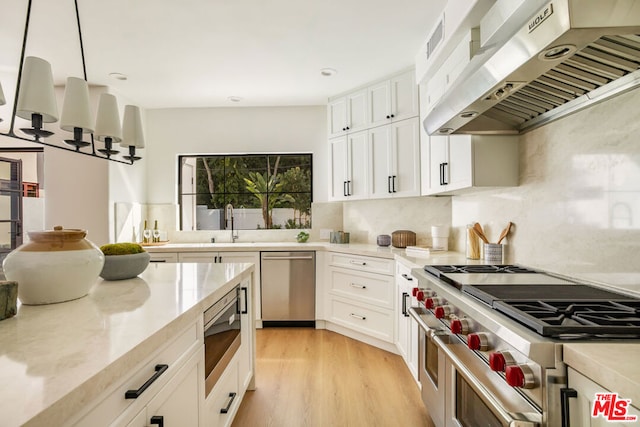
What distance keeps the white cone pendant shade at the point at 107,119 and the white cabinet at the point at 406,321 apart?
81.2 inches

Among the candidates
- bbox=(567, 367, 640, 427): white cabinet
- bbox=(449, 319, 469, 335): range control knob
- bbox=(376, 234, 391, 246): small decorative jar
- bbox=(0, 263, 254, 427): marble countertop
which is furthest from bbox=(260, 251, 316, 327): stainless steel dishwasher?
bbox=(567, 367, 640, 427): white cabinet

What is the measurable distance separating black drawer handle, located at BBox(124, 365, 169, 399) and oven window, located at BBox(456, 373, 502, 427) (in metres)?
1.03

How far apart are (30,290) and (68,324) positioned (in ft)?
1.08

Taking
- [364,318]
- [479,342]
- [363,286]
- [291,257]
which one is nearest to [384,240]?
[363,286]

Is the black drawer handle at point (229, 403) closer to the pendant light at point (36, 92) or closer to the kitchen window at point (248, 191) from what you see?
the pendant light at point (36, 92)

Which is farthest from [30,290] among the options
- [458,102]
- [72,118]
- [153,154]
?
[153,154]

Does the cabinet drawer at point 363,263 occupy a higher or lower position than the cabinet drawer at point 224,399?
higher

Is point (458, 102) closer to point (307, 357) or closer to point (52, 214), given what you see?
point (307, 357)

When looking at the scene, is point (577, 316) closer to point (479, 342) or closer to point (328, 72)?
point (479, 342)

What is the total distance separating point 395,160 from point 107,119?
2.43 meters

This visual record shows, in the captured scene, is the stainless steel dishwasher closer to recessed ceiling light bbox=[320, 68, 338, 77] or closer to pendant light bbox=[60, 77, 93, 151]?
recessed ceiling light bbox=[320, 68, 338, 77]

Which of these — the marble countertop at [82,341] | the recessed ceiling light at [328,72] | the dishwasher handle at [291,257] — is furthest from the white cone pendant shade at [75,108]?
the dishwasher handle at [291,257]

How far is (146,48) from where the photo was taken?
115 inches

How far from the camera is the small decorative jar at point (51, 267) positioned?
1172 millimetres
